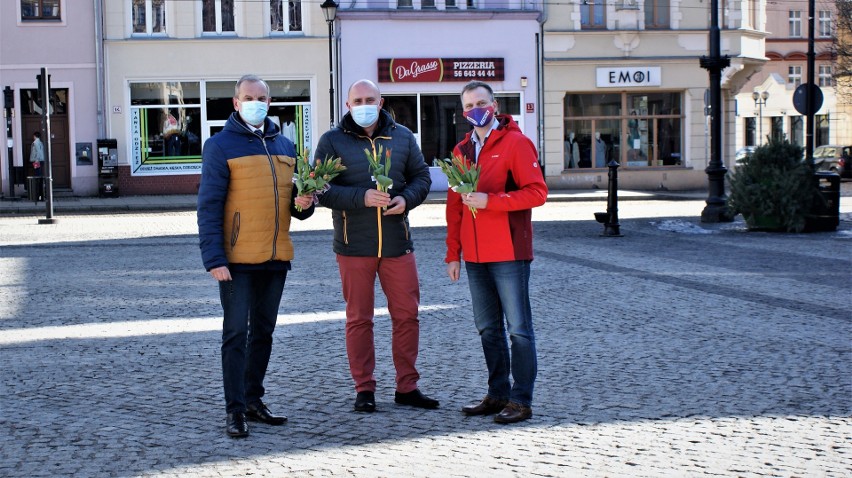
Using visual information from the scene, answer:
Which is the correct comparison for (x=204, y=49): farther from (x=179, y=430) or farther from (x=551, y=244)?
(x=179, y=430)

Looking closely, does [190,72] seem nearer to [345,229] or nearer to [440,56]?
[440,56]

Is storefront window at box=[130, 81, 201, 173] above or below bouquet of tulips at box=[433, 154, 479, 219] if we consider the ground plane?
above

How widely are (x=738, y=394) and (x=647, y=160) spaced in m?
30.7

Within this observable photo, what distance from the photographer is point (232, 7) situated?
1367 inches

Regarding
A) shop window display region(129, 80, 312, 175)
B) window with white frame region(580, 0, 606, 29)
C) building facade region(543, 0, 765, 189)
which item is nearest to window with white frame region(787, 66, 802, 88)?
building facade region(543, 0, 765, 189)

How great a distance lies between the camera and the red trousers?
693cm

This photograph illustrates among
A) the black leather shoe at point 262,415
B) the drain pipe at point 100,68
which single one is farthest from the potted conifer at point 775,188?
the drain pipe at point 100,68

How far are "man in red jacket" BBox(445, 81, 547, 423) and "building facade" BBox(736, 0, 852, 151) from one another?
5493cm

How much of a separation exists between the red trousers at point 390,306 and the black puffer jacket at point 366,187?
0.24 feet

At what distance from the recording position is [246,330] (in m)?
6.52

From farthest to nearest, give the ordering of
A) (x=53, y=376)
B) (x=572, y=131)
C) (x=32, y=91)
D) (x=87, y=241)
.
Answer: (x=572, y=131) → (x=32, y=91) → (x=87, y=241) → (x=53, y=376)

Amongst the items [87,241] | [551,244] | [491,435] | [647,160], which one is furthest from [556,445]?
[647,160]

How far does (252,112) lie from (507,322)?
179 centimetres

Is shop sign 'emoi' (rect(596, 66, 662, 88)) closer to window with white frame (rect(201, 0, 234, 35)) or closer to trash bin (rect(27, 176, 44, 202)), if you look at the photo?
window with white frame (rect(201, 0, 234, 35))
